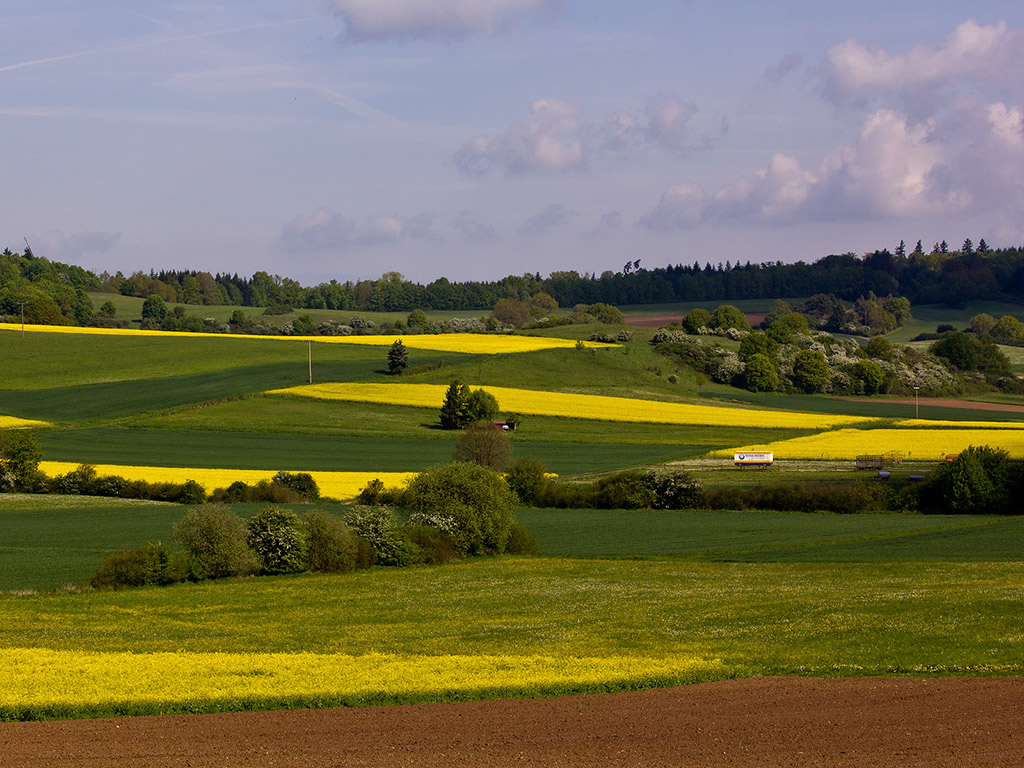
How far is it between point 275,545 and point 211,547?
2322 millimetres

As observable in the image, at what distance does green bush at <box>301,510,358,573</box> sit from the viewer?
39.7m

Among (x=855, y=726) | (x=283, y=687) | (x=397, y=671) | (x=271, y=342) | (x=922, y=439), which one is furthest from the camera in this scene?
(x=271, y=342)

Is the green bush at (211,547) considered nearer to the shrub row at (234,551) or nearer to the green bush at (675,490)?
the shrub row at (234,551)

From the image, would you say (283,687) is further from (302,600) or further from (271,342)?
(271,342)

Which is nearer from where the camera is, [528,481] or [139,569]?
[139,569]

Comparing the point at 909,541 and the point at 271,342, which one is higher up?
the point at 271,342

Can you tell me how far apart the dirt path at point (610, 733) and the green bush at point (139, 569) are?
1992cm

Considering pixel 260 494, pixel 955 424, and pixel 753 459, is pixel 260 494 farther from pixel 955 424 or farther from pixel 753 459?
pixel 955 424

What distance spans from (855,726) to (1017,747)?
2.34 metres

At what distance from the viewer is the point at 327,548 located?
131 ft

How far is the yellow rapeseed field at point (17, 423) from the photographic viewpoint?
77606 mm

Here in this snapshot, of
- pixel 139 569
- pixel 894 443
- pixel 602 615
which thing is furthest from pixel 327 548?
pixel 894 443

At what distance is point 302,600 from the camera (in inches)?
1314

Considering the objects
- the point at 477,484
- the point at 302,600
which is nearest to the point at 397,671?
the point at 302,600
